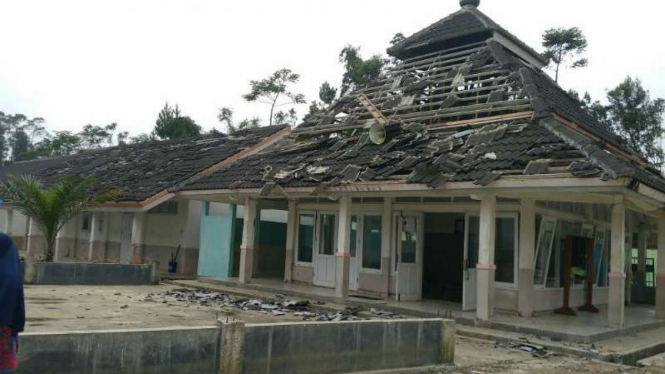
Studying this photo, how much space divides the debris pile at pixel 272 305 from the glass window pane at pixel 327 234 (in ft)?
7.66

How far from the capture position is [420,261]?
14.4m

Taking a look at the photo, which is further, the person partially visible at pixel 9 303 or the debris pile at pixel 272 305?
the debris pile at pixel 272 305

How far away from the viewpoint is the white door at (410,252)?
46.4 feet

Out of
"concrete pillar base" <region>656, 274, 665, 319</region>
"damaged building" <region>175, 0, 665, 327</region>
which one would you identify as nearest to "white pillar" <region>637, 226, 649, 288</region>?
"damaged building" <region>175, 0, 665, 327</region>

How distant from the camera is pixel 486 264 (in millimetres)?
11148

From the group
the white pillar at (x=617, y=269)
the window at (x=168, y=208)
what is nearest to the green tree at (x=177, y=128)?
the window at (x=168, y=208)

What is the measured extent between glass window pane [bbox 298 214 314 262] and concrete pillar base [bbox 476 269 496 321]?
651cm

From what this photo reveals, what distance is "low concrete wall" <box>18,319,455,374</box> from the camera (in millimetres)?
5209

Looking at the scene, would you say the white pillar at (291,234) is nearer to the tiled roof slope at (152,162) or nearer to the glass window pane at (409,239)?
the glass window pane at (409,239)

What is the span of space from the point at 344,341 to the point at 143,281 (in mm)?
11517

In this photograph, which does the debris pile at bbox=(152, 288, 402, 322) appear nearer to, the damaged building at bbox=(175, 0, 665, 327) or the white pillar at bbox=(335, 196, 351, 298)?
the white pillar at bbox=(335, 196, 351, 298)

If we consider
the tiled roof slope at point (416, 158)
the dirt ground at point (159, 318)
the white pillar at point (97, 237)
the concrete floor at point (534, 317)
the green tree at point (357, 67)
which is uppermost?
the green tree at point (357, 67)

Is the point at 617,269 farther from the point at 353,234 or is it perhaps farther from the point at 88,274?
the point at 88,274

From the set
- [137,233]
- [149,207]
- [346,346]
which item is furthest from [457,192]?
[137,233]
